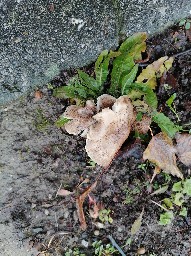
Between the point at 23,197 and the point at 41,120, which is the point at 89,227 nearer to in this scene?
the point at 23,197

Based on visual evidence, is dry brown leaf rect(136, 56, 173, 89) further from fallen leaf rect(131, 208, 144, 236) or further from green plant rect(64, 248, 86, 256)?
green plant rect(64, 248, 86, 256)

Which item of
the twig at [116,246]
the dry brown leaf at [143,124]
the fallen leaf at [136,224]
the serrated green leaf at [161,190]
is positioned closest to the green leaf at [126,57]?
the dry brown leaf at [143,124]

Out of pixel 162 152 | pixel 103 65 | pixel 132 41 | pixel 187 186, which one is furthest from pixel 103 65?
pixel 187 186

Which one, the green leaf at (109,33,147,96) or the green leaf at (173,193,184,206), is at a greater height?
the green leaf at (109,33,147,96)

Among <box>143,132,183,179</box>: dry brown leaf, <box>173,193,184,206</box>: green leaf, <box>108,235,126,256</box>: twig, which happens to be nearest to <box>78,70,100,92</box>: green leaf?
<box>143,132,183,179</box>: dry brown leaf

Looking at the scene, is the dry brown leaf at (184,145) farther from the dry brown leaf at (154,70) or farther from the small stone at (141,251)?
the small stone at (141,251)

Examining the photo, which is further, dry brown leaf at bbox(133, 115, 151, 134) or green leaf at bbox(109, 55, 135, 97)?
dry brown leaf at bbox(133, 115, 151, 134)
